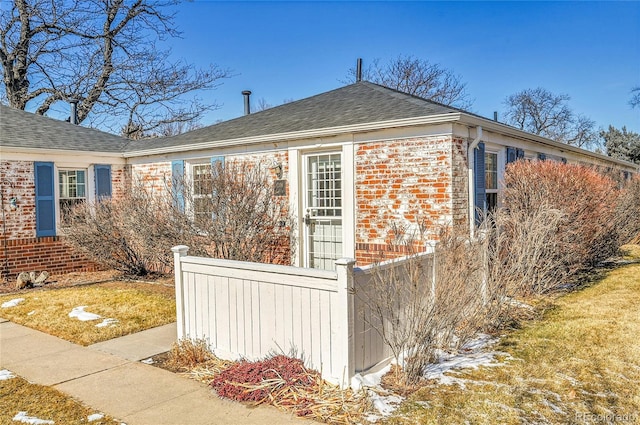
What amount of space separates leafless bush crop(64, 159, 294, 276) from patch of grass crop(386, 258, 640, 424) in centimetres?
437

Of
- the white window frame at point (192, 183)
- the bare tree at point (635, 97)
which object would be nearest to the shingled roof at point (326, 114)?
the white window frame at point (192, 183)

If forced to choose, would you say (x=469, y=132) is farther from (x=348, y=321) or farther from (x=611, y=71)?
(x=611, y=71)

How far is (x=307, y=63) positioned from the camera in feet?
75.2

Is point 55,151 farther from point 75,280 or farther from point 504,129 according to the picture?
point 504,129

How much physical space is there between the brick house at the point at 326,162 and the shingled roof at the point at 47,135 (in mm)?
41

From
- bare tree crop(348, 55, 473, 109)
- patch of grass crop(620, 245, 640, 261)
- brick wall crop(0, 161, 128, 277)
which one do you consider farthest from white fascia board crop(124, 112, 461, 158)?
bare tree crop(348, 55, 473, 109)

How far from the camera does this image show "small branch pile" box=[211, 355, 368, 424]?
3359 mm

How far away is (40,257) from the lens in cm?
967

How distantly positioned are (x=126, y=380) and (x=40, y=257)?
697 centimetres

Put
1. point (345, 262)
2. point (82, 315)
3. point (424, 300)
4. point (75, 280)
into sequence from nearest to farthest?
point (345, 262) < point (424, 300) < point (82, 315) < point (75, 280)

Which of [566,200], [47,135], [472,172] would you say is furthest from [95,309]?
[566,200]

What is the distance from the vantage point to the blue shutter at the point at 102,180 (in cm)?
1055

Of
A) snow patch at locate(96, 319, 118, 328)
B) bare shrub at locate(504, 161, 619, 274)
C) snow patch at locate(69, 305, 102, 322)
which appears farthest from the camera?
bare shrub at locate(504, 161, 619, 274)

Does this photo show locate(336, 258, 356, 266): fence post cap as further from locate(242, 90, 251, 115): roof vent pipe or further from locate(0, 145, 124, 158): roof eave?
locate(242, 90, 251, 115): roof vent pipe
